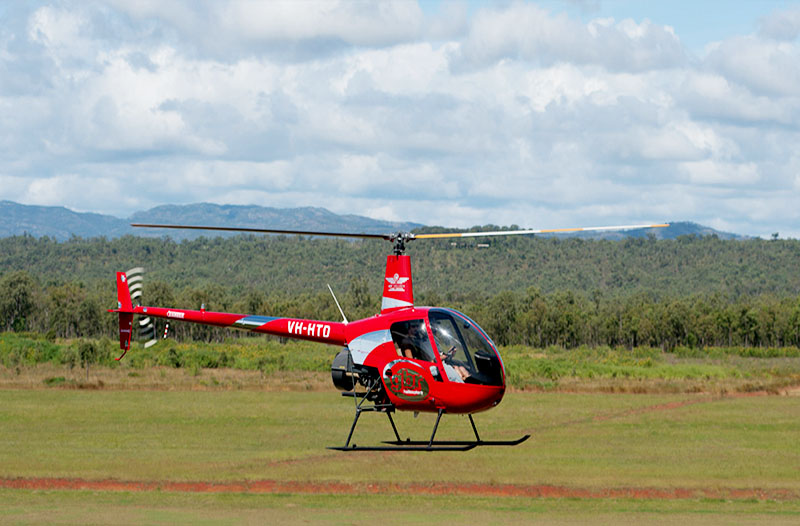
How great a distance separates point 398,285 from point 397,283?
52 mm

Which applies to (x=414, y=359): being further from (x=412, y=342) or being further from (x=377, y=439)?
(x=377, y=439)

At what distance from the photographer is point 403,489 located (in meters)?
44.7

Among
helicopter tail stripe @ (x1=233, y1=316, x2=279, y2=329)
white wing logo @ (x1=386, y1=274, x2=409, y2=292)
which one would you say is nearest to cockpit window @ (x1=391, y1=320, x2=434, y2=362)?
white wing logo @ (x1=386, y1=274, x2=409, y2=292)

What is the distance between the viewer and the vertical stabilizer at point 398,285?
1781 centimetres

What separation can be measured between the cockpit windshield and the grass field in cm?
2217

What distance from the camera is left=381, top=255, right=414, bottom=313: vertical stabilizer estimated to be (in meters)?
17.8

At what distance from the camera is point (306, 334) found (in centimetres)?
1925

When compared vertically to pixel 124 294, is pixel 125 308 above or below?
below

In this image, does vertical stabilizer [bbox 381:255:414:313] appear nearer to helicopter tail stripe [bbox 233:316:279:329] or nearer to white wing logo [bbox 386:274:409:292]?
white wing logo [bbox 386:274:409:292]

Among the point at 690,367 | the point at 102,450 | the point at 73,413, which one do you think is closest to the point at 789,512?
the point at 102,450

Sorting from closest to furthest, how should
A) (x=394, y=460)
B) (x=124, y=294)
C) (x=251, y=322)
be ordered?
1. (x=251, y=322)
2. (x=124, y=294)
3. (x=394, y=460)

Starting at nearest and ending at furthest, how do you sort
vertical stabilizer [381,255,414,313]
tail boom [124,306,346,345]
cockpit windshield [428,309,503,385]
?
cockpit windshield [428,309,503,385] → vertical stabilizer [381,255,414,313] → tail boom [124,306,346,345]

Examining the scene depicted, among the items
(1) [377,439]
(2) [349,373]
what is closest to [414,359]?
(2) [349,373]

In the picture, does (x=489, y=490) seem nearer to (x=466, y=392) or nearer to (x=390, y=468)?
(x=390, y=468)
